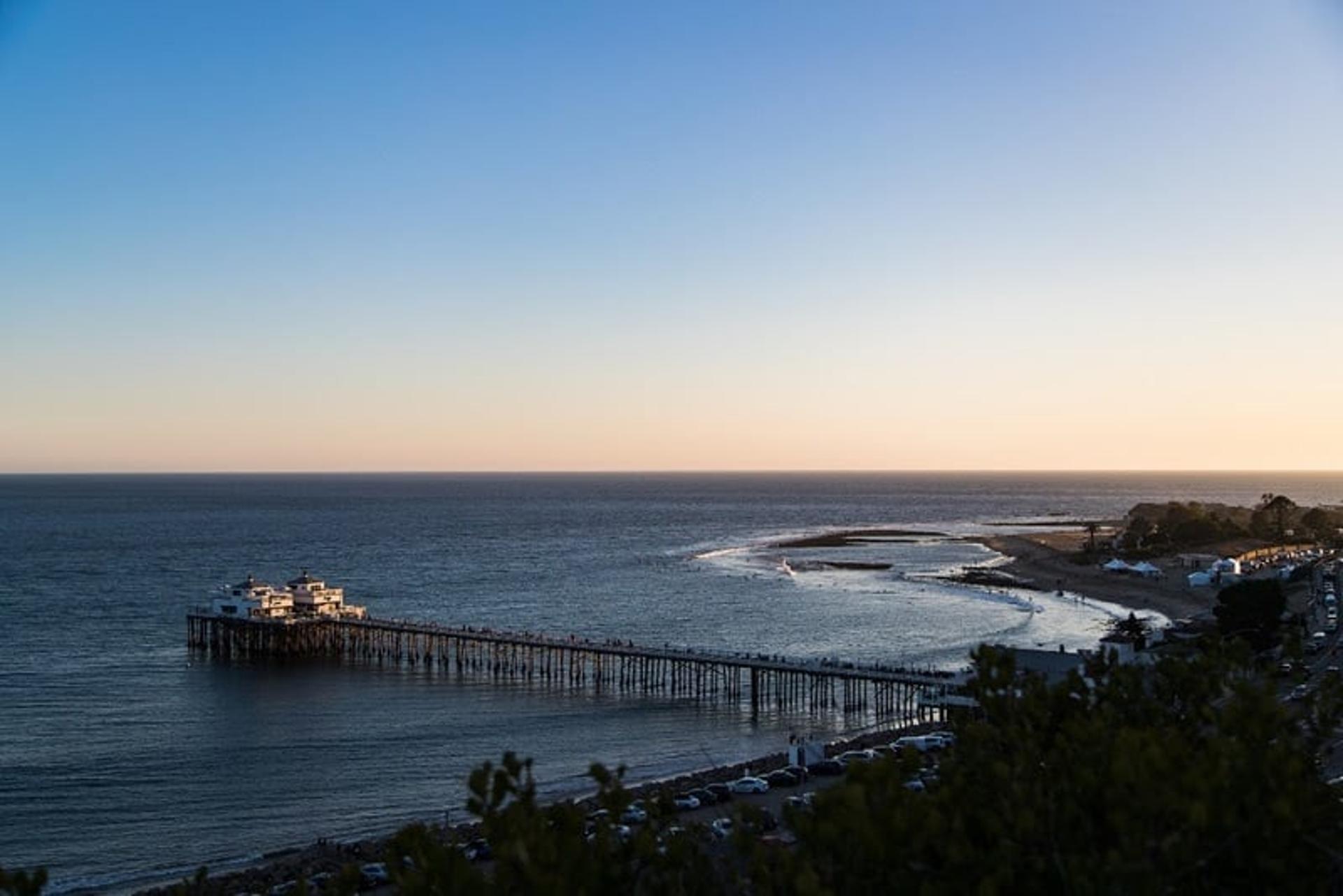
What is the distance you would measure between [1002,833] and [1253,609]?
145ft

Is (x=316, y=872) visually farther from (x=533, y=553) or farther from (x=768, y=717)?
(x=533, y=553)

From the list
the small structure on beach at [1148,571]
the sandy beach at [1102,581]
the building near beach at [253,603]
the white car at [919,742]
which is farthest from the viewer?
the small structure on beach at [1148,571]

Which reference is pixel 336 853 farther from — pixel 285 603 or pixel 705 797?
pixel 285 603

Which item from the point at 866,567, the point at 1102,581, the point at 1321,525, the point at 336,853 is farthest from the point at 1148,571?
the point at 336,853

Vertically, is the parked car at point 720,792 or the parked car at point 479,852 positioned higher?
the parked car at point 479,852

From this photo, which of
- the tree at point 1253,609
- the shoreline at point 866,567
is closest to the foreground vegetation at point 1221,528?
the shoreline at point 866,567

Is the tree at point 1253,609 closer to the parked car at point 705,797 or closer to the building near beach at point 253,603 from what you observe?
the parked car at point 705,797

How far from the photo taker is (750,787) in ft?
111

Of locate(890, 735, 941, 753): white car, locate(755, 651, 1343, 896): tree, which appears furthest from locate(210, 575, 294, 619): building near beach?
locate(755, 651, 1343, 896): tree

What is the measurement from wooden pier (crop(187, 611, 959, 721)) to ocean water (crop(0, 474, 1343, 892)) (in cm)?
208

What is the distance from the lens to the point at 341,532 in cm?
15212

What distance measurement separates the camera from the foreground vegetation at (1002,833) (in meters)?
8.79

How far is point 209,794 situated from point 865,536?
122 metres

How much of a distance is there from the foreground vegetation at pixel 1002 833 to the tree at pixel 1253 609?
38.9 meters
